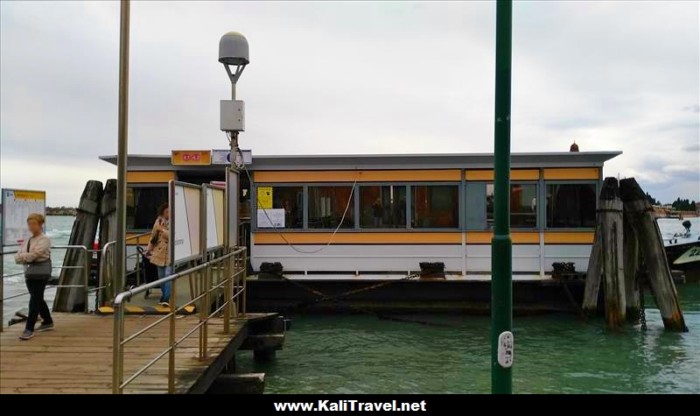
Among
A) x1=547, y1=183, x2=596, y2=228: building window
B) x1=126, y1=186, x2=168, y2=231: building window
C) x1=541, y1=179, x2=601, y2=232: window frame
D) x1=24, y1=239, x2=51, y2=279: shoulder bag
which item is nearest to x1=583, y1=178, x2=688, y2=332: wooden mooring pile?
x1=541, y1=179, x2=601, y2=232: window frame

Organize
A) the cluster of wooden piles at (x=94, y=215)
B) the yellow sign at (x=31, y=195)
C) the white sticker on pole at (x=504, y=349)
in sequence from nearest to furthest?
the white sticker on pole at (x=504, y=349) → the yellow sign at (x=31, y=195) → the cluster of wooden piles at (x=94, y=215)

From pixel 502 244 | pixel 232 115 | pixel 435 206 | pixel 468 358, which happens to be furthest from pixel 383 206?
pixel 502 244

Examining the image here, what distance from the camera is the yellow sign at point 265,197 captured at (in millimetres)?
13102

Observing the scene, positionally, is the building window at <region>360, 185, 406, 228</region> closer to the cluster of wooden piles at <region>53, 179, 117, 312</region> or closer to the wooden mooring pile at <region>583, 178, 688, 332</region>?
the wooden mooring pile at <region>583, 178, 688, 332</region>

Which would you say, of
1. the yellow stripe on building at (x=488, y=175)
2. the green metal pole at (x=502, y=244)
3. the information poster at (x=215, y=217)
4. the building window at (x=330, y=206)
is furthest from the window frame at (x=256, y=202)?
the green metal pole at (x=502, y=244)

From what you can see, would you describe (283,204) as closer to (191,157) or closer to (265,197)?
(265,197)

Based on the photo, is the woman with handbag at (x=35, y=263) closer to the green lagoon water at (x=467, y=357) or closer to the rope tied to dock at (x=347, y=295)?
the green lagoon water at (x=467, y=357)

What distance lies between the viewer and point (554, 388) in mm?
8195

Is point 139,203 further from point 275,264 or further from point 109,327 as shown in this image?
point 109,327

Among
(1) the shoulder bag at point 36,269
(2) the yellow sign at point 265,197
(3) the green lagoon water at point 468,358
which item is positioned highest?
(2) the yellow sign at point 265,197

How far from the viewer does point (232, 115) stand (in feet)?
33.4

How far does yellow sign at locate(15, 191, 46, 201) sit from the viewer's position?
7102 millimetres

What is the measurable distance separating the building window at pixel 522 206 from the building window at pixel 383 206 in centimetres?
185
